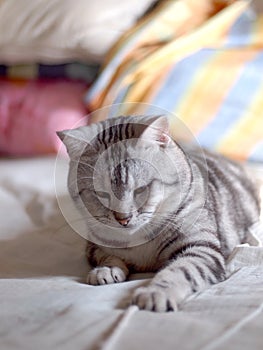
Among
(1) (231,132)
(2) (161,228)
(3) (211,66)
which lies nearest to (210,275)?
(2) (161,228)

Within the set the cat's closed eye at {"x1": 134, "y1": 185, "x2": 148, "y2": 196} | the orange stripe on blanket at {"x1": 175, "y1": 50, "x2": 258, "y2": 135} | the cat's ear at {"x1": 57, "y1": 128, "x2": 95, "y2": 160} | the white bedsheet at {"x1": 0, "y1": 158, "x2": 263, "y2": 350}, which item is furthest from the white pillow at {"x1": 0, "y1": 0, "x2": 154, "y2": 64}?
the cat's closed eye at {"x1": 134, "y1": 185, "x2": 148, "y2": 196}

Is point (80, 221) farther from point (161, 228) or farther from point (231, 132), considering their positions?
point (231, 132)

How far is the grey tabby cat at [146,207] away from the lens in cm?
102

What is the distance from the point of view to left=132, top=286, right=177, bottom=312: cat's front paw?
888 mm

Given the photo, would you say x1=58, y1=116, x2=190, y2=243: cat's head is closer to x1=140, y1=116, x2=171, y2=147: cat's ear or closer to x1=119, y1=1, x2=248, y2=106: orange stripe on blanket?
Result: x1=140, y1=116, x2=171, y2=147: cat's ear

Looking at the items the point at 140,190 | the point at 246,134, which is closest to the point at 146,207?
the point at 140,190

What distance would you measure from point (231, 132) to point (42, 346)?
3.44ft

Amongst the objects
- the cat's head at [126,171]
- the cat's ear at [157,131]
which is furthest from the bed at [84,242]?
the cat's ear at [157,131]

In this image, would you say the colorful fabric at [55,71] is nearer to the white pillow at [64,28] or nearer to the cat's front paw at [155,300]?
the white pillow at [64,28]

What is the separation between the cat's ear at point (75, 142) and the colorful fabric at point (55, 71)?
2.84ft

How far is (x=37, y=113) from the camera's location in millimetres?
1868

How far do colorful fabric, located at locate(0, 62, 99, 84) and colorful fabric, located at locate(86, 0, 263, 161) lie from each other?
15 centimetres

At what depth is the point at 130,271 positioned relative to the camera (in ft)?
3.76

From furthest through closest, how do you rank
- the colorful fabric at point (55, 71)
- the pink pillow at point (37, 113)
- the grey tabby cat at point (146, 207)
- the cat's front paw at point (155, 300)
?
1. the colorful fabric at point (55, 71)
2. the pink pillow at point (37, 113)
3. the grey tabby cat at point (146, 207)
4. the cat's front paw at point (155, 300)
